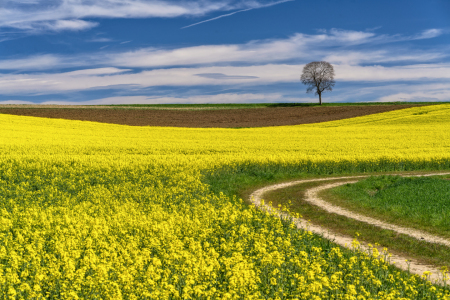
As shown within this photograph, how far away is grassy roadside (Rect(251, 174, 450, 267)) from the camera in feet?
37.6

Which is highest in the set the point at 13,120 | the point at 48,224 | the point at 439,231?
the point at 13,120

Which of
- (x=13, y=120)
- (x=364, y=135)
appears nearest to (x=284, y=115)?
(x=364, y=135)

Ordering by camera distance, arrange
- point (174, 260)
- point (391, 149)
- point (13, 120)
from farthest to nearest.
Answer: point (13, 120)
point (391, 149)
point (174, 260)

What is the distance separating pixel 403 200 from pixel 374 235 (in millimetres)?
4254

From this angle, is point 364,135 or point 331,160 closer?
point 331,160

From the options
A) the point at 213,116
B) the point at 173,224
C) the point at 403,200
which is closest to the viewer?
the point at 173,224

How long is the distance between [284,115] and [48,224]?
2565 inches

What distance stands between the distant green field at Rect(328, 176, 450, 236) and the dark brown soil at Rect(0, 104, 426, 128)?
43.1 metres

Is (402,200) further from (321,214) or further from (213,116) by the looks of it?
(213,116)

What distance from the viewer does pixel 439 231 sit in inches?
524

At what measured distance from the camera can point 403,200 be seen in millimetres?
16688

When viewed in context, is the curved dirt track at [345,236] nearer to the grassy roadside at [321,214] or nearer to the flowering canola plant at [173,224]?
the grassy roadside at [321,214]

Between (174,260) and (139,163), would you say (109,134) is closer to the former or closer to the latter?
(139,163)

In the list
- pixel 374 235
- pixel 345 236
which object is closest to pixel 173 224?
pixel 345 236
